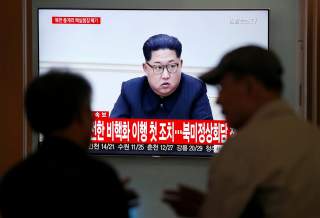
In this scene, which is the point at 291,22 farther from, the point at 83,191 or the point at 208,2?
the point at 83,191

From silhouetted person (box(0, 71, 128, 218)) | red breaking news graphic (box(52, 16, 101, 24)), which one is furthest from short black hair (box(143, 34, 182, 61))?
silhouetted person (box(0, 71, 128, 218))

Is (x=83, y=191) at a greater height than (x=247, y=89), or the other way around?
(x=247, y=89)

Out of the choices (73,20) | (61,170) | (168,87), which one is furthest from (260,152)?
(73,20)

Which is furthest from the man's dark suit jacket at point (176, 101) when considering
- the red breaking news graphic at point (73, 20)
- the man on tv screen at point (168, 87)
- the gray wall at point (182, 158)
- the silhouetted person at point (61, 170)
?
the silhouetted person at point (61, 170)

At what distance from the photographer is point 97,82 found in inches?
173

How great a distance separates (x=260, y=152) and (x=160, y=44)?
110 inches

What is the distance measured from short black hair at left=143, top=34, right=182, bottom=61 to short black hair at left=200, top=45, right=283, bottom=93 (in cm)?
254

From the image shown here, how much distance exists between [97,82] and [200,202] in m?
2.62

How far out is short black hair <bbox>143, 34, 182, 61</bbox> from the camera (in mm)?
4344

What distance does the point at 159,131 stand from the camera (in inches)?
172

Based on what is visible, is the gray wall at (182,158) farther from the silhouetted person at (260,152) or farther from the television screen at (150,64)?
the silhouetted person at (260,152)

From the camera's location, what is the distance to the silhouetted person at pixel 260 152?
5.31 ft

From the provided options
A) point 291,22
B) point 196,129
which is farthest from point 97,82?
point 291,22

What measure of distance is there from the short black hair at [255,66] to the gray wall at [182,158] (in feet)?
8.58
